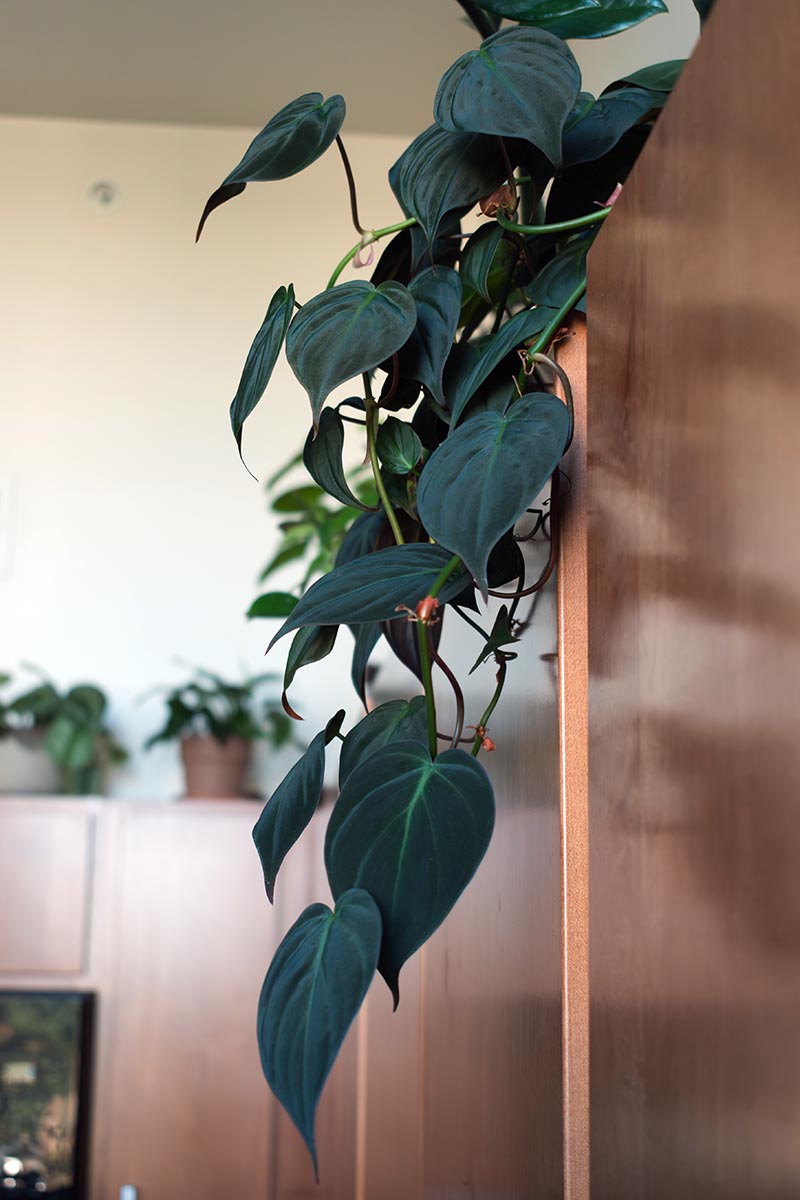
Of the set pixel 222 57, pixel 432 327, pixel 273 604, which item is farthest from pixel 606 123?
pixel 222 57

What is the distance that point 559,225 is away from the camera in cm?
61

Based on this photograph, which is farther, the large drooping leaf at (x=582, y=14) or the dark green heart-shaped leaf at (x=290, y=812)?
the large drooping leaf at (x=582, y=14)

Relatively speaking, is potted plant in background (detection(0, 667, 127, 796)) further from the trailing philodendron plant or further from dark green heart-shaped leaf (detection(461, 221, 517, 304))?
dark green heart-shaped leaf (detection(461, 221, 517, 304))

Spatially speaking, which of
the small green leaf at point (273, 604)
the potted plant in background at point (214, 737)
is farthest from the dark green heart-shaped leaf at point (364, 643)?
the potted plant in background at point (214, 737)

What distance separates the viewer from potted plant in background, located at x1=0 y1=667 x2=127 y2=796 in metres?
2.41

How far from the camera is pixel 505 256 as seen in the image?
0.76 m

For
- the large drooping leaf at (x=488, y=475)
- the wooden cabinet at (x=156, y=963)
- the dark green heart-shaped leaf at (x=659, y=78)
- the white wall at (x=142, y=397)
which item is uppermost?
the white wall at (x=142, y=397)

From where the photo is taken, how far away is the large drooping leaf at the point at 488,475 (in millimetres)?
472

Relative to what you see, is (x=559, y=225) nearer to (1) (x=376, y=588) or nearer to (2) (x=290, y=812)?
(1) (x=376, y=588)

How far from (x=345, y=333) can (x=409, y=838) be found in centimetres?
28

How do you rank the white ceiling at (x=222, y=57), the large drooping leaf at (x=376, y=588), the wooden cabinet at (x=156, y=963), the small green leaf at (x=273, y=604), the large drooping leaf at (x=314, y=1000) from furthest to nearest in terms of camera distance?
the white ceiling at (x=222, y=57), the wooden cabinet at (x=156, y=963), the small green leaf at (x=273, y=604), the large drooping leaf at (x=376, y=588), the large drooping leaf at (x=314, y=1000)

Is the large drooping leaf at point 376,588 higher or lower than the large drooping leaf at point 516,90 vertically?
lower

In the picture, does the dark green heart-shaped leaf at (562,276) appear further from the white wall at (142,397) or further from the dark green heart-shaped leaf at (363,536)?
the white wall at (142,397)

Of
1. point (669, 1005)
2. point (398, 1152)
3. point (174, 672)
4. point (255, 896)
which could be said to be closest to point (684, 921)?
point (669, 1005)
